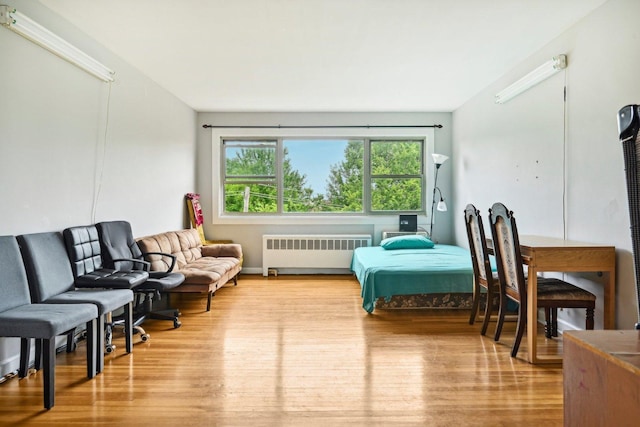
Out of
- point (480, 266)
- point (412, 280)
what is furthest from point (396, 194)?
point (480, 266)

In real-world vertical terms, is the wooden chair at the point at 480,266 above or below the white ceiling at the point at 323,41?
below

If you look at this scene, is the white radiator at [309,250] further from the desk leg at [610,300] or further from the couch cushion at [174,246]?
the desk leg at [610,300]

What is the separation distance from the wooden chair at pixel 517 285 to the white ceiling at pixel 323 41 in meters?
1.53

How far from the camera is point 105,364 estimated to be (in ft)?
8.73

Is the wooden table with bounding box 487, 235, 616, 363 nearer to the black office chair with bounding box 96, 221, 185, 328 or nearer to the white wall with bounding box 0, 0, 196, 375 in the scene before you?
the black office chair with bounding box 96, 221, 185, 328

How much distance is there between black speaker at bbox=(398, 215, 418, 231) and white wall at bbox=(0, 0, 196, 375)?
336 centimetres

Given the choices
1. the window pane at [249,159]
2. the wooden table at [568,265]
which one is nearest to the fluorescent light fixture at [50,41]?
the window pane at [249,159]

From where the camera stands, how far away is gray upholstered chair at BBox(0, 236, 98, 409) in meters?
2.02

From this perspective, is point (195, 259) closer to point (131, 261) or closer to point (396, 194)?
point (131, 261)

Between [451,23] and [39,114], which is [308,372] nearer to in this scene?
[39,114]

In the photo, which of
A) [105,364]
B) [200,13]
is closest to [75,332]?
[105,364]

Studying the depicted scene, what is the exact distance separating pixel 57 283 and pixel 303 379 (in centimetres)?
177

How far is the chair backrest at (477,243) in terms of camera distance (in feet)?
10.6

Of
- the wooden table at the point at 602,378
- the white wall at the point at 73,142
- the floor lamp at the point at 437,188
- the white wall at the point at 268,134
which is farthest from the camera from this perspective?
the white wall at the point at 268,134
